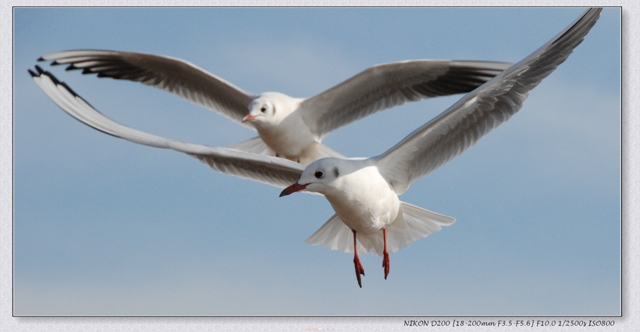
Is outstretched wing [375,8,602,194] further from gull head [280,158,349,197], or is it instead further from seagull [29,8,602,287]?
gull head [280,158,349,197]

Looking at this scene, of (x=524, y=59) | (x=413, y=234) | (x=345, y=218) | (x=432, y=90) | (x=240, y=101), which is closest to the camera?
(x=524, y=59)

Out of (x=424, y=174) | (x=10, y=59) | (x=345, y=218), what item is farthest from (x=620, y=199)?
(x=10, y=59)

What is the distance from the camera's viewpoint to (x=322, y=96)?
22.0ft

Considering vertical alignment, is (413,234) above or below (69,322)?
above

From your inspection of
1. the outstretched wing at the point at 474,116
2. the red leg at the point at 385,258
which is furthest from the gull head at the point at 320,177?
the red leg at the point at 385,258

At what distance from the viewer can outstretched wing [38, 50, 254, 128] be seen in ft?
23.1

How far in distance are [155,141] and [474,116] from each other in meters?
1.73

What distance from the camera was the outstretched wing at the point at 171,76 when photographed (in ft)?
23.1

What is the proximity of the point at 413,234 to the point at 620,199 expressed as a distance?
46.5 inches

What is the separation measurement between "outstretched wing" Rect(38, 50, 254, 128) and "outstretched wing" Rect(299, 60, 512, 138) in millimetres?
584

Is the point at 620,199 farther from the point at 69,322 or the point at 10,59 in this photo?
the point at 10,59

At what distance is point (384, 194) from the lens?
198 inches

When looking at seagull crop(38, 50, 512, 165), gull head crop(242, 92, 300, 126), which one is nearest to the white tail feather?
seagull crop(38, 50, 512, 165)

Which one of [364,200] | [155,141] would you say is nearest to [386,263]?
[364,200]
